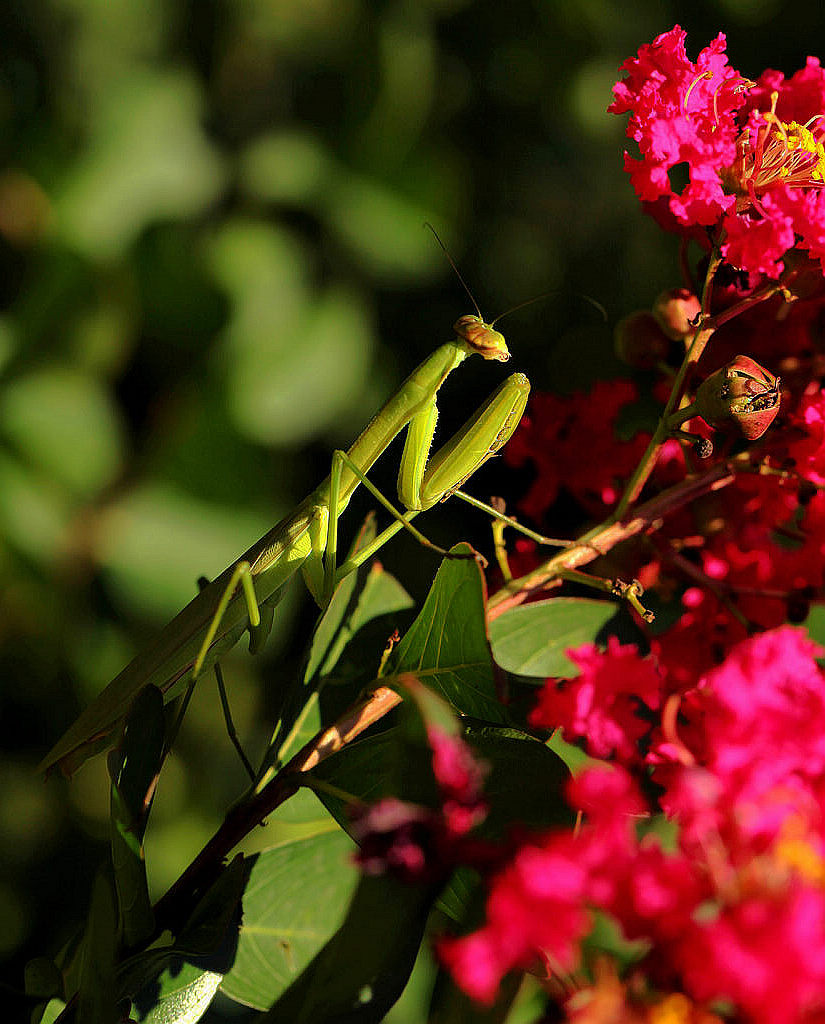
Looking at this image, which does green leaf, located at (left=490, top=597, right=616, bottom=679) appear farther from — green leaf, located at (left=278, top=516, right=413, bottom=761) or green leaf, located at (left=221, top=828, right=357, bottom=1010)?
green leaf, located at (left=221, top=828, right=357, bottom=1010)

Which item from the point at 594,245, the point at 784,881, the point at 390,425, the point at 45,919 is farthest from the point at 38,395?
the point at 784,881

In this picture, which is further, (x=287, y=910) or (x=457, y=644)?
(x=287, y=910)

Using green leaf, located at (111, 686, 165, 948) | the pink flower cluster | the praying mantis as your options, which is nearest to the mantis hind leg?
the praying mantis

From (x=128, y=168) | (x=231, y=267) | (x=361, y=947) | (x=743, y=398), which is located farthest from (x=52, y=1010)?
(x=128, y=168)

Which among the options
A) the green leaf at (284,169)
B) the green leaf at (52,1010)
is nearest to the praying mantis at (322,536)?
the green leaf at (52,1010)

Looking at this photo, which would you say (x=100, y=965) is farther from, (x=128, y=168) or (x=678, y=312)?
(x=128, y=168)

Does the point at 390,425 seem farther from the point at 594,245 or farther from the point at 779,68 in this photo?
the point at 779,68
